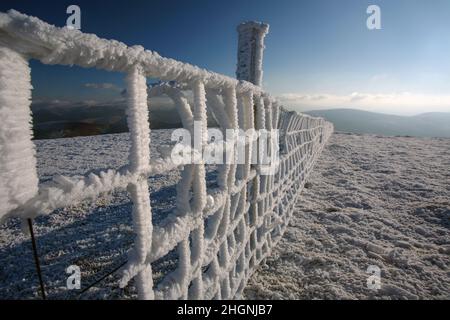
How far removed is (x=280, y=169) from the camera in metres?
2.89

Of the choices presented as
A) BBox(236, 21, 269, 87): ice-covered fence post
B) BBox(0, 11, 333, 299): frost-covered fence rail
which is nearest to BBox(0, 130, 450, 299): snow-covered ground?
BBox(0, 11, 333, 299): frost-covered fence rail

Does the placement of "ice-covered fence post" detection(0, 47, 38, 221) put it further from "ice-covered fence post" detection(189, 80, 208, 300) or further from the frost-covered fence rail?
"ice-covered fence post" detection(189, 80, 208, 300)

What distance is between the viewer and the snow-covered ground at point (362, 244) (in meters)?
2.01

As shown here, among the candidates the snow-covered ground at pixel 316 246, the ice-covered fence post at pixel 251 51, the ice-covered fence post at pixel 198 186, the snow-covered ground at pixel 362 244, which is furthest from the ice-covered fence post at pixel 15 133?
the ice-covered fence post at pixel 251 51

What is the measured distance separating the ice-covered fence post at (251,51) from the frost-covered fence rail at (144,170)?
703 mm

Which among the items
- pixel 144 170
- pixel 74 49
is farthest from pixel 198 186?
pixel 74 49

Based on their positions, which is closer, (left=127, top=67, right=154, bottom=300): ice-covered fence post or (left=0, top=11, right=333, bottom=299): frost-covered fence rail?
(left=0, top=11, right=333, bottom=299): frost-covered fence rail

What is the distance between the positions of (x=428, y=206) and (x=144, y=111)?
428 centimetres

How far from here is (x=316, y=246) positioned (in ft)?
8.54

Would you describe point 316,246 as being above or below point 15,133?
below

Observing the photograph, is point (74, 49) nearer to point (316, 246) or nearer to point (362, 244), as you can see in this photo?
point (316, 246)

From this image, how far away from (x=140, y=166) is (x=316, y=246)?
7.50 feet

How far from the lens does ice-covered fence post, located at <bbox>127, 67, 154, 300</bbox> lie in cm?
76
